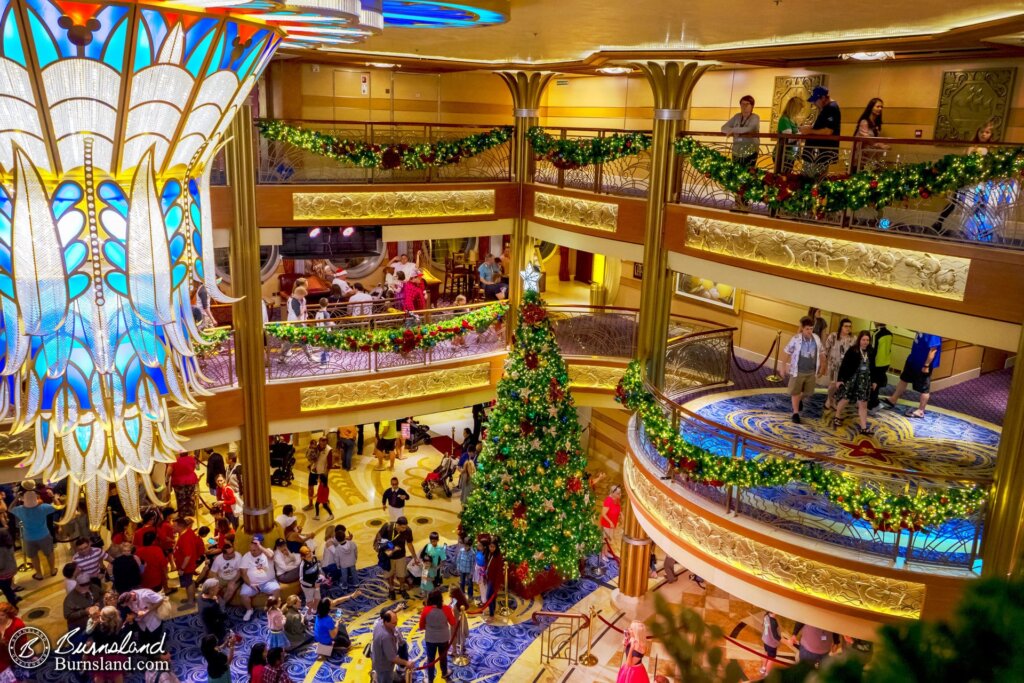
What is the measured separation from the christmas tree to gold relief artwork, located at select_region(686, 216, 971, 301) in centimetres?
296

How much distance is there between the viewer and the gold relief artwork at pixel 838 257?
8.41 meters

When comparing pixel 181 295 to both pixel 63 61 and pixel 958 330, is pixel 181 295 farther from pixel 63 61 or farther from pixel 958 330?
pixel 958 330

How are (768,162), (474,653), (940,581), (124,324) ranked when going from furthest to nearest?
(768,162) → (474,653) → (940,581) → (124,324)

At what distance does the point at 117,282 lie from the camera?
3.50m

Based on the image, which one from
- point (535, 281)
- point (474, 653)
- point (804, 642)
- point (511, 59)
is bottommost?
point (474, 653)

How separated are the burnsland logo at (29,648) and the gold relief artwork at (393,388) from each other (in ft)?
15.8

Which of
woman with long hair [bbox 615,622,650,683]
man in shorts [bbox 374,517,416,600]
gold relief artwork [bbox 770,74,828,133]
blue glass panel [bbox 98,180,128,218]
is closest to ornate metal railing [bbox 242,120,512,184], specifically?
gold relief artwork [bbox 770,74,828,133]

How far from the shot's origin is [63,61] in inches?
127

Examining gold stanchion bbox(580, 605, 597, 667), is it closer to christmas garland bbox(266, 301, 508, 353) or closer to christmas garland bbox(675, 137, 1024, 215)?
christmas garland bbox(266, 301, 508, 353)

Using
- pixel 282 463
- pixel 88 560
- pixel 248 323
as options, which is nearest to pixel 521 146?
pixel 248 323

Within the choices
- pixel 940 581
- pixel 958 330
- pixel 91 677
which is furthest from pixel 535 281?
pixel 91 677

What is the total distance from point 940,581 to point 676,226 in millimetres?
5860

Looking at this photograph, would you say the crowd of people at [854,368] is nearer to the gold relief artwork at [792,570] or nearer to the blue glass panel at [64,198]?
the gold relief artwork at [792,570]

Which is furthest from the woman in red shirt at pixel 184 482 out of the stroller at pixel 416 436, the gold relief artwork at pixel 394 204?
the stroller at pixel 416 436
